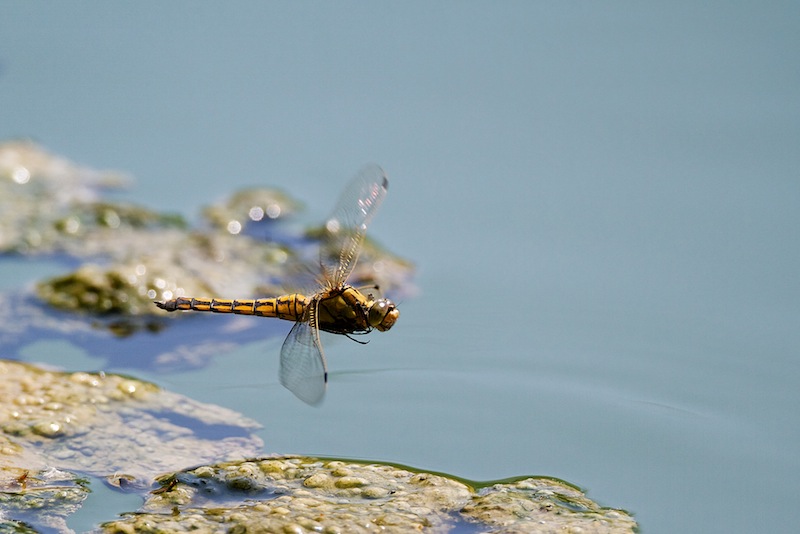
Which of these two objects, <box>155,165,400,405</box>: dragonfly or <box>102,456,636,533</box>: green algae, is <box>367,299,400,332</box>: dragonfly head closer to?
<box>155,165,400,405</box>: dragonfly

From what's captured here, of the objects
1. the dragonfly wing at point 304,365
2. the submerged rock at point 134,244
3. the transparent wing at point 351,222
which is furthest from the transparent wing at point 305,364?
the submerged rock at point 134,244

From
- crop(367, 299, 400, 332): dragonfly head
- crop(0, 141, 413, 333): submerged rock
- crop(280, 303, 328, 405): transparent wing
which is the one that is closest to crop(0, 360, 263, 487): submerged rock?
crop(280, 303, 328, 405): transparent wing

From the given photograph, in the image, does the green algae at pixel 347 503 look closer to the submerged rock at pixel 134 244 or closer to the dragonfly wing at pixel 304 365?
the dragonfly wing at pixel 304 365

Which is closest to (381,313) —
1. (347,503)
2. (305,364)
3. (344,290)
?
(344,290)

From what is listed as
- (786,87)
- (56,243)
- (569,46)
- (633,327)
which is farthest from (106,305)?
(786,87)

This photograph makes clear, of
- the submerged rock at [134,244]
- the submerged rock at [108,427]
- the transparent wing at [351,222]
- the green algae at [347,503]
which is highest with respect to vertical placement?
the submerged rock at [134,244]

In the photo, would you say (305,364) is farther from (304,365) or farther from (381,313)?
(381,313)
